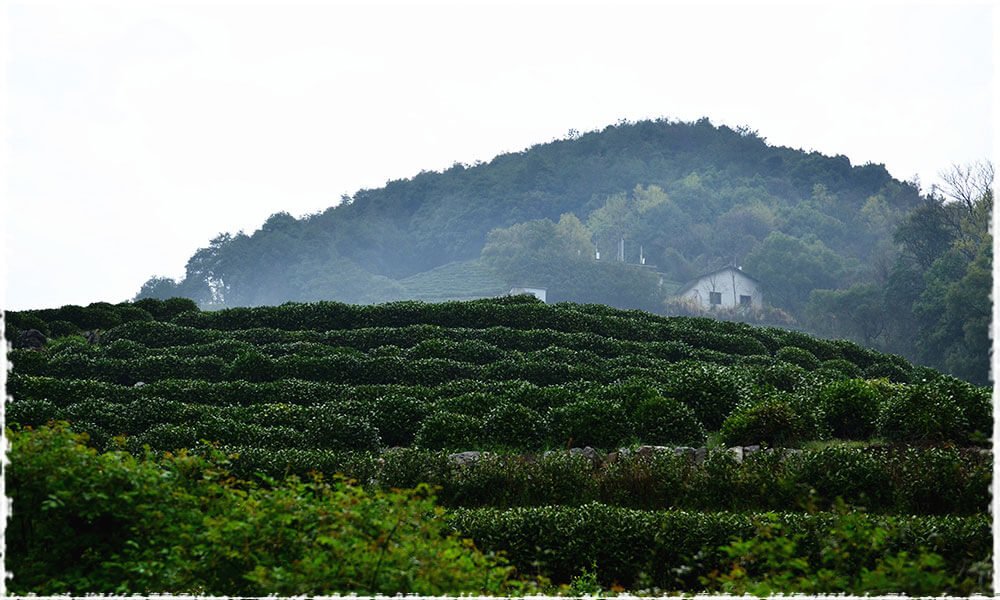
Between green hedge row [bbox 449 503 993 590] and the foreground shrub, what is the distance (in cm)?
213

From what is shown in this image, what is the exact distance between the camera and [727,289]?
198 feet

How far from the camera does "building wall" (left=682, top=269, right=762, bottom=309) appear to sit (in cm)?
5956

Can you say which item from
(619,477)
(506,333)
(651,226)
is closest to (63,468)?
(619,477)

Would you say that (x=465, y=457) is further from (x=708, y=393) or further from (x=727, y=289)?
(x=727, y=289)

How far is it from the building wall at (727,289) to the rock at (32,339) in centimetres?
4733

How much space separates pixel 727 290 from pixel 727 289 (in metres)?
0.08

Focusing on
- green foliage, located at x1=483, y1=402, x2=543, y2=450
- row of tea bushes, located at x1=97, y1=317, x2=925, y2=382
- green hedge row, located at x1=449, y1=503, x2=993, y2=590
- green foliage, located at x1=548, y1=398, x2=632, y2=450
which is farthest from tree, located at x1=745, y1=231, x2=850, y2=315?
green hedge row, located at x1=449, y1=503, x2=993, y2=590

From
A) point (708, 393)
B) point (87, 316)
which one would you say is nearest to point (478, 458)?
point (708, 393)

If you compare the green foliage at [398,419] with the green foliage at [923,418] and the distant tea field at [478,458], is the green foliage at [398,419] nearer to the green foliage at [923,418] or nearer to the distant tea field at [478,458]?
the distant tea field at [478,458]

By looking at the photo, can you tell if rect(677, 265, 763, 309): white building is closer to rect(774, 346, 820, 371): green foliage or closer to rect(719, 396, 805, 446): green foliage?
rect(774, 346, 820, 371): green foliage

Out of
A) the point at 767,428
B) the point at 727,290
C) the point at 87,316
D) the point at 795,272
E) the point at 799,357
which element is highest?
the point at 795,272

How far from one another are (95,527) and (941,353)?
38.7m

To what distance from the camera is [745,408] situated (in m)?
10.9

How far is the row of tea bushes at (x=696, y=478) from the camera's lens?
25.9 ft
